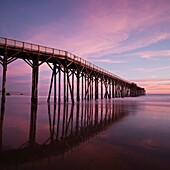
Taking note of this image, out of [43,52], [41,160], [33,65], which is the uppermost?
[43,52]

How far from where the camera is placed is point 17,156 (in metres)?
3.66

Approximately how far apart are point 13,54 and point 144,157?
1494 centimetres

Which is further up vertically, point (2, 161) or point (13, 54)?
point (13, 54)

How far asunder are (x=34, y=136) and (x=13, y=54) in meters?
12.2

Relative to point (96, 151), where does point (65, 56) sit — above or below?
above

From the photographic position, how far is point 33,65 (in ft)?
56.5

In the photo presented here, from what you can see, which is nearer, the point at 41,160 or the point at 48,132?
the point at 41,160

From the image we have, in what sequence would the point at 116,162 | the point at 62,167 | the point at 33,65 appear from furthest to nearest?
the point at 33,65 → the point at 116,162 → the point at 62,167

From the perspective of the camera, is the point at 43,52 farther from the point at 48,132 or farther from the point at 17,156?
the point at 17,156

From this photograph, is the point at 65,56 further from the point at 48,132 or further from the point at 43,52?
the point at 48,132

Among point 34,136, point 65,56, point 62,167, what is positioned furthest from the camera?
point 65,56

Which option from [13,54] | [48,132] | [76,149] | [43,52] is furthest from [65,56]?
[76,149]

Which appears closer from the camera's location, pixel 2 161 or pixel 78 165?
pixel 78 165

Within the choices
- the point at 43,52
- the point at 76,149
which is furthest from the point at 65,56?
A: the point at 76,149
